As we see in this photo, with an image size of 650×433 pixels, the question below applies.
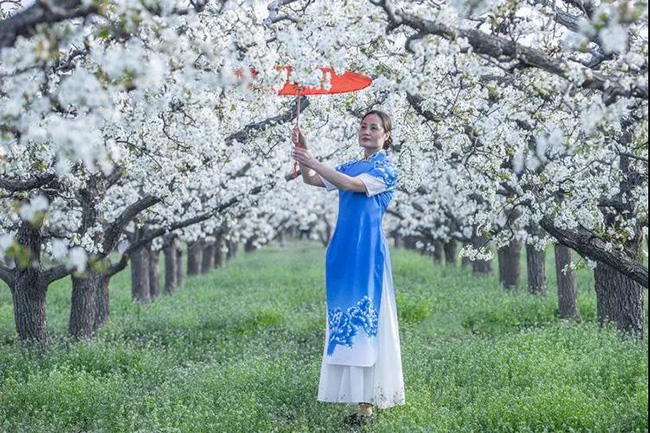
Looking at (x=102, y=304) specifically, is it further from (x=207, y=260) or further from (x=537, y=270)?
(x=207, y=260)

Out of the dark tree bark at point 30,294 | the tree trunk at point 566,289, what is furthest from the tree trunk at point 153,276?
the tree trunk at point 566,289

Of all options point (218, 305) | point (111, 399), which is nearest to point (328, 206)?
point (218, 305)

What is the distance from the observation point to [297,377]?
8.57 metres

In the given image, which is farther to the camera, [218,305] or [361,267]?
[218,305]

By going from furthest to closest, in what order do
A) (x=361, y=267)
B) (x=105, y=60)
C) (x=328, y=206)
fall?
(x=328, y=206), (x=361, y=267), (x=105, y=60)

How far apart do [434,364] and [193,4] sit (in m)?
5.23

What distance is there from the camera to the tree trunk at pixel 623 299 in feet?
36.1

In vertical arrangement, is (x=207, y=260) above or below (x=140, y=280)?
below

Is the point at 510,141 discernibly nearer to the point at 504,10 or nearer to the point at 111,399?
the point at 504,10

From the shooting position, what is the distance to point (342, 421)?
718 centimetres

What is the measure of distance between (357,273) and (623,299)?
5.48 m

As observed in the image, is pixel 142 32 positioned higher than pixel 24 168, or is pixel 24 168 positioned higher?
pixel 142 32

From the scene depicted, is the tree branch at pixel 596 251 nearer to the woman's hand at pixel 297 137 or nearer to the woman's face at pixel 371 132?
the woman's face at pixel 371 132

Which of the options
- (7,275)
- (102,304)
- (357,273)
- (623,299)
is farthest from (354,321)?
(102,304)
